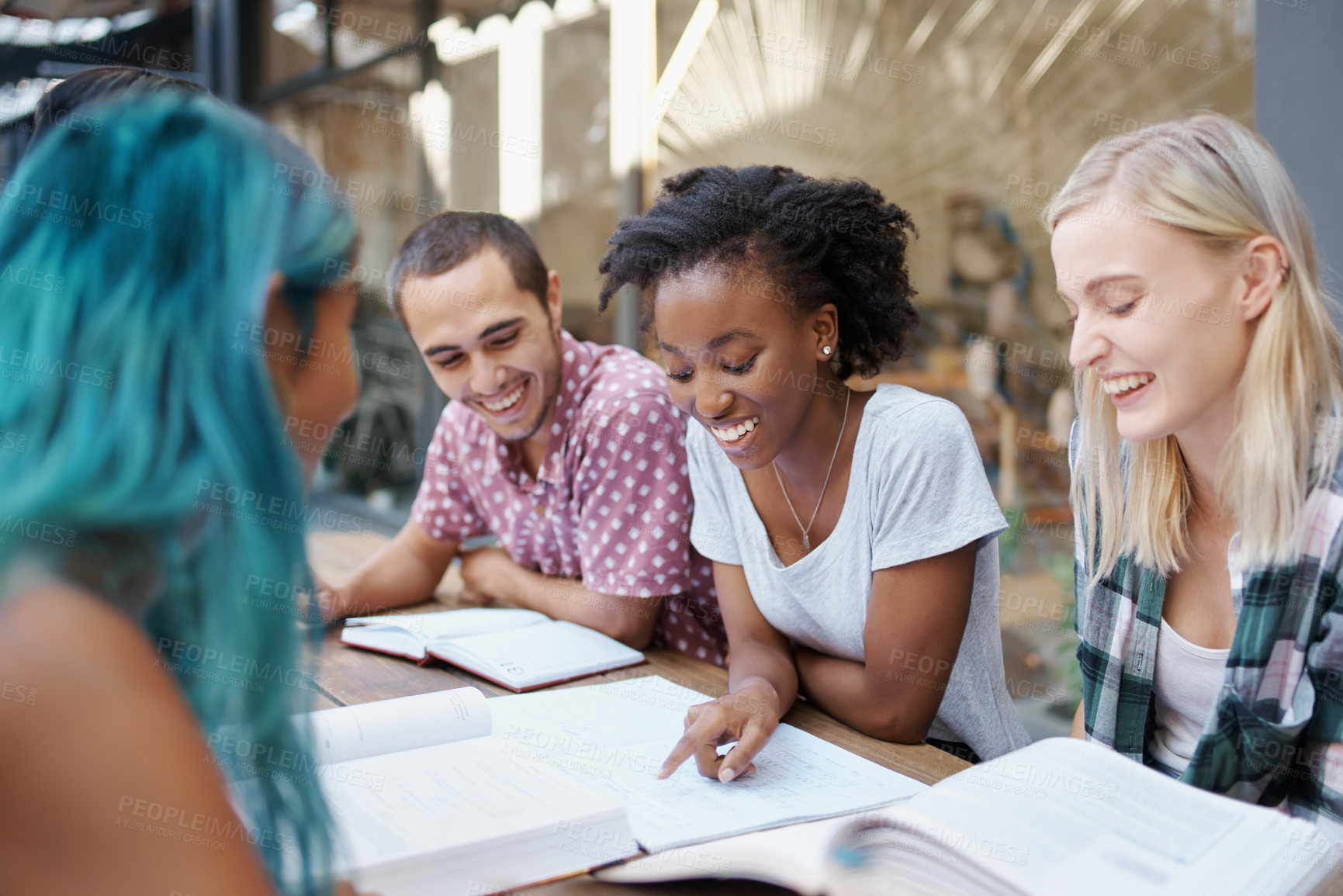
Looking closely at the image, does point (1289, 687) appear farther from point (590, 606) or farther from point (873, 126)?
point (873, 126)

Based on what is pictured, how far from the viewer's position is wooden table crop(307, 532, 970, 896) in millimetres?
935

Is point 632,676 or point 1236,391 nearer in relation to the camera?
point 1236,391

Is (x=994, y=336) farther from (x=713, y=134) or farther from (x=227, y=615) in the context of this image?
(x=227, y=615)

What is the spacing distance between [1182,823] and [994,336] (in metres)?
2.39

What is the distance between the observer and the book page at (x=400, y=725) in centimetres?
114

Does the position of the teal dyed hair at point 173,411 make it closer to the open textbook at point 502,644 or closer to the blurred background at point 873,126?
the open textbook at point 502,644

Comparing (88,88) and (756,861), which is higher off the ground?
(88,88)

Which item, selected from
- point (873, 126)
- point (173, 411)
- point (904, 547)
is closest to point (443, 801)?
point (173, 411)

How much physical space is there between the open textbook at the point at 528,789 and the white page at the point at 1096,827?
27 centimetres

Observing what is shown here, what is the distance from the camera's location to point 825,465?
163 centimetres

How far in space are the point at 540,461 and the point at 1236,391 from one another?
4.47 ft

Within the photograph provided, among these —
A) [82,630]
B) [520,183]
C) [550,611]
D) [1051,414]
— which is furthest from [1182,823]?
[520,183]

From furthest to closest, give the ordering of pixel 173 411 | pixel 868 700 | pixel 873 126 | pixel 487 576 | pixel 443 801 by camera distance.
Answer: pixel 873 126, pixel 487 576, pixel 868 700, pixel 443 801, pixel 173 411

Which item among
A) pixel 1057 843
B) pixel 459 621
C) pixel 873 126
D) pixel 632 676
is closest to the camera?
pixel 1057 843
